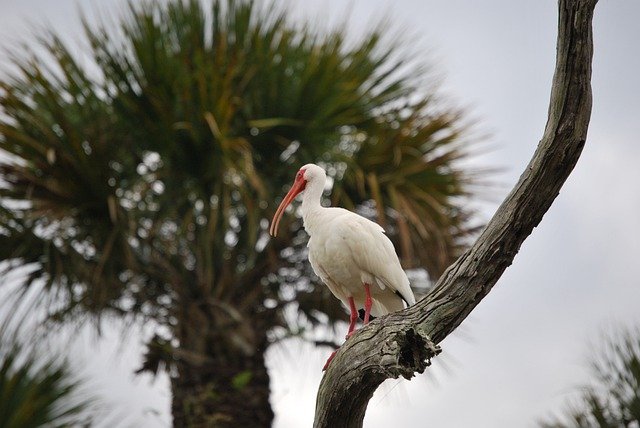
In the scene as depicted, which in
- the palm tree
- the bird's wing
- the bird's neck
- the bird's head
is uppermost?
the palm tree

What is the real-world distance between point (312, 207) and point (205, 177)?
2.16m

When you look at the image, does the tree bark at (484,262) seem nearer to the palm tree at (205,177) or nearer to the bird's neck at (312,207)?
the bird's neck at (312,207)

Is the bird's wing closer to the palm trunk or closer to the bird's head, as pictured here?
the bird's head

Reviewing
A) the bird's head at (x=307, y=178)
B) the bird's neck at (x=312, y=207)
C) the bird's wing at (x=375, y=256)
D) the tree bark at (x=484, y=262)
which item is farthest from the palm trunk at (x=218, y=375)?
the tree bark at (x=484, y=262)

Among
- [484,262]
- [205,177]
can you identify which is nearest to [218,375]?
[205,177]

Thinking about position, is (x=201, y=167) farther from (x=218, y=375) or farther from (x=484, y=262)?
(x=484, y=262)

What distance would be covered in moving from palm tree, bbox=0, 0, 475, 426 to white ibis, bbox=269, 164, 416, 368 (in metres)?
1.89

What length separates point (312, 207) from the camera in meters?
4.17

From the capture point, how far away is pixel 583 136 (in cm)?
234

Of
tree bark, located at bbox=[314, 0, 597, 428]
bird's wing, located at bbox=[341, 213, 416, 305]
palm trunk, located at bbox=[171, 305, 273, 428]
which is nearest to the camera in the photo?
tree bark, located at bbox=[314, 0, 597, 428]

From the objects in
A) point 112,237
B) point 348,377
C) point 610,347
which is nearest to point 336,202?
point 112,237

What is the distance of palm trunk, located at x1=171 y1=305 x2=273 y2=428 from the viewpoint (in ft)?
19.5

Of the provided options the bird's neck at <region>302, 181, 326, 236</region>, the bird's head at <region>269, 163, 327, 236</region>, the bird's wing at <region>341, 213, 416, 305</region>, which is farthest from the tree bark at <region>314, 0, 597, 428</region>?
the bird's head at <region>269, 163, 327, 236</region>

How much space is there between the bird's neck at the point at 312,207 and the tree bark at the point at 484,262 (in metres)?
1.23
